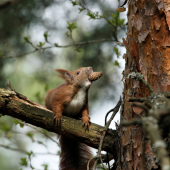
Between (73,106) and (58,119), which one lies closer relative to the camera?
(58,119)

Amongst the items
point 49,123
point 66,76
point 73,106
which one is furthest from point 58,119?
point 66,76

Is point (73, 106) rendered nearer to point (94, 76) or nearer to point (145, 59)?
point (94, 76)

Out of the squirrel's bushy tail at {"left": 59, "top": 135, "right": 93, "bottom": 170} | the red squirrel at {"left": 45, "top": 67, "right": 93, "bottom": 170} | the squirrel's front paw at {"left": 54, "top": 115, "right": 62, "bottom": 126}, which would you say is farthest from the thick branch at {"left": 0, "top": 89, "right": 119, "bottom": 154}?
the squirrel's bushy tail at {"left": 59, "top": 135, "right": 93, "bottom": 170}

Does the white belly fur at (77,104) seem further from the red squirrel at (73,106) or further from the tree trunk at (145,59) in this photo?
the tree trunk at (145,59)

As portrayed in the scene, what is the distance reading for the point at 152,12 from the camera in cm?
182

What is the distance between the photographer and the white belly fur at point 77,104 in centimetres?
282

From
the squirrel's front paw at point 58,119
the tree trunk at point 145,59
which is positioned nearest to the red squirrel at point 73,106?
the squirrel's front paw at point 58,119

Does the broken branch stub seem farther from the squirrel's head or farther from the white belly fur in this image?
the white belly fur

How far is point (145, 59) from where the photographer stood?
5.94ft

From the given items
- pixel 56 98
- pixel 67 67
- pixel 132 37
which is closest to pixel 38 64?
pixel 67 67

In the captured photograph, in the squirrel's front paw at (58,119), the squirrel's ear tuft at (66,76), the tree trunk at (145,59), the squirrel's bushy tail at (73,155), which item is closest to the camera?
the tree trunk at (145,59)

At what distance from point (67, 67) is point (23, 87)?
1133mm

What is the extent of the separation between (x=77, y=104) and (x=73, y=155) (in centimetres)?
62

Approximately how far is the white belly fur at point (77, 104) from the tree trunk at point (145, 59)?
0.98m
